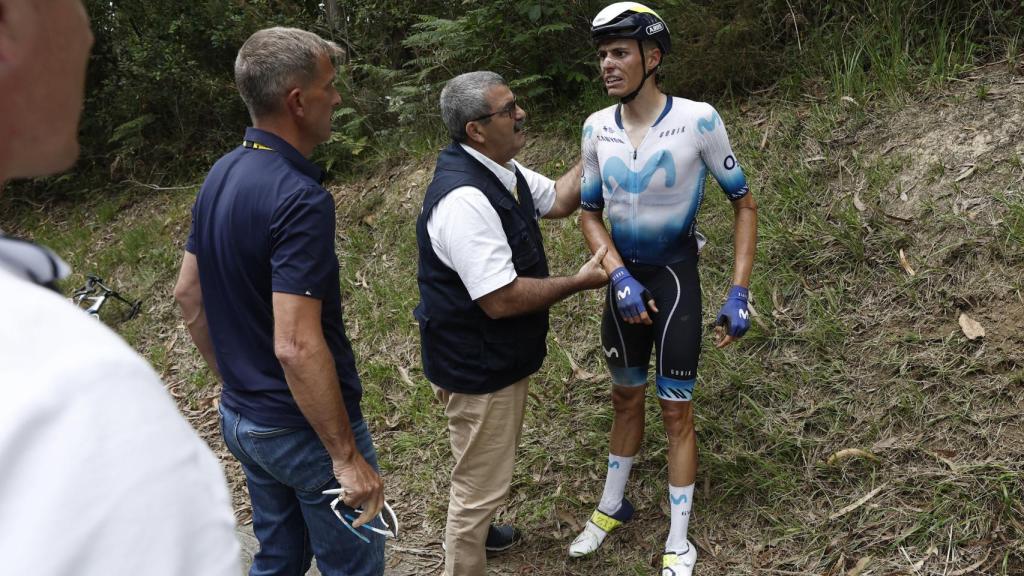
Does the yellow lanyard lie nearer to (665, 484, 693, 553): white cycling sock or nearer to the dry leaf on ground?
(665, 484, 693, 553): white cycling sock

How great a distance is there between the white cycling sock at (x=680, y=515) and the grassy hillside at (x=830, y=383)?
0.66 feet

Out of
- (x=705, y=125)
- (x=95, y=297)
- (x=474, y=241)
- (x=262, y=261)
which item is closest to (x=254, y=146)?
(x=262, y=261)

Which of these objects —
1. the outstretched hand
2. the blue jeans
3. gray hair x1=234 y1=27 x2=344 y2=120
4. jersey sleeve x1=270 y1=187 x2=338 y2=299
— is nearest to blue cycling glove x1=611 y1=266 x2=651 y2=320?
the outstretched hand

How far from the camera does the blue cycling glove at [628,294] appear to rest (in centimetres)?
376

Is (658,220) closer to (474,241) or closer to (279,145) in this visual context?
(474,241)

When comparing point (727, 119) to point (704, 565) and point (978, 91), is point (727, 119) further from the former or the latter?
point (704, 565)

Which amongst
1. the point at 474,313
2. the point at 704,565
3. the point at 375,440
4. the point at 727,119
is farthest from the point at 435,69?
the point at 704,565

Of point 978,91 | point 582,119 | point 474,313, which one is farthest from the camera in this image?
point 582,119

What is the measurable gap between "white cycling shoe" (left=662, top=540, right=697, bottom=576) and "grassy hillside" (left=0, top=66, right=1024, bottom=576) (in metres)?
0.13

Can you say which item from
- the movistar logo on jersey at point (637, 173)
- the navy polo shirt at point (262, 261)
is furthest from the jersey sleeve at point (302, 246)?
the movistar logo on jersey at point (637, 173)

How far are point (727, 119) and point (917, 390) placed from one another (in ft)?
9.62

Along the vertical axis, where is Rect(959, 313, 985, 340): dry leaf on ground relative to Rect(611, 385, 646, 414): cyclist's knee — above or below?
above

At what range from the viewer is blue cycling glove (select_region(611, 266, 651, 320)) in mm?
3758

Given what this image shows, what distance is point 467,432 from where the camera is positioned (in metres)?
3.80
